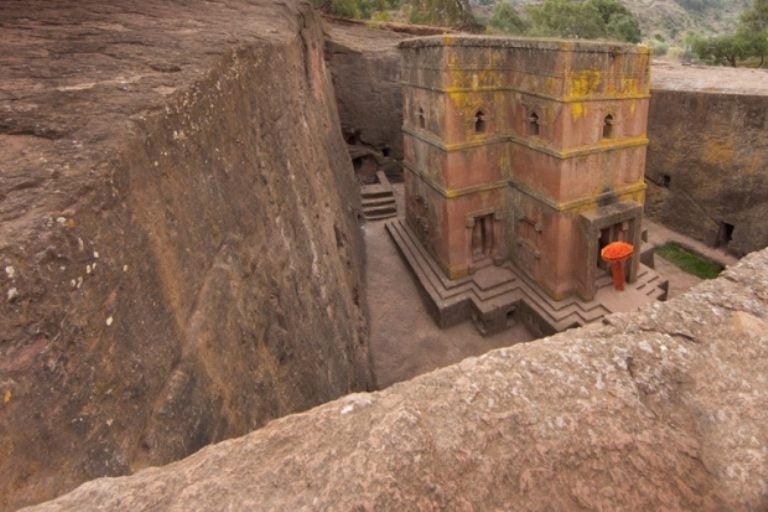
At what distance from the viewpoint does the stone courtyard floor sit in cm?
1125

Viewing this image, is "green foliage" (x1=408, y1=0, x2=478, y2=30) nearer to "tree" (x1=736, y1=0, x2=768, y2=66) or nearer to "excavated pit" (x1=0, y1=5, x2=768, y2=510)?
"tree" (x1=736, y1=0, x2=768, y2=66)

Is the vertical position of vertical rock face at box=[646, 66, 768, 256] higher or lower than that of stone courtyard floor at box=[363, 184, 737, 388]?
higher

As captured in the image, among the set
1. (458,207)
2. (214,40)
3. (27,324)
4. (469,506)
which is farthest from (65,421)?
(458,207)

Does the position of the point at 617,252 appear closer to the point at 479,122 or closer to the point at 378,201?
the point at 479,122

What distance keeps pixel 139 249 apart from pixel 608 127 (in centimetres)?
1100

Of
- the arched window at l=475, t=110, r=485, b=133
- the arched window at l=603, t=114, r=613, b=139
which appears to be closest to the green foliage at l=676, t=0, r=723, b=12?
the arched window at l=603, t=114, r=613, b=139

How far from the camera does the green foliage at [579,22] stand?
34.8 metres

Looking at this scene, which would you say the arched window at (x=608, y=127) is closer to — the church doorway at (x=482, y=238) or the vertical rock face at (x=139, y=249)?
the church doorway at (x=482, y=238)

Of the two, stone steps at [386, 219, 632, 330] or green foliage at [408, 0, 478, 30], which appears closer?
stone steps at [386, 219, 632, 330]

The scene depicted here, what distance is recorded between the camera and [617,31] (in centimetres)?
3603

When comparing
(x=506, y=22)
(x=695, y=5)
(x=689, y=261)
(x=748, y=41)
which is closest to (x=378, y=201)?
(x=689, y=261)

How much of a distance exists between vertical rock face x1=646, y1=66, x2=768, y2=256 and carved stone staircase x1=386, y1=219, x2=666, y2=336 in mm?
5285

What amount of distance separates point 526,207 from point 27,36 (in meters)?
10.7

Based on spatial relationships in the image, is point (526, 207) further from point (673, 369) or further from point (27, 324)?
point (27, 324)
